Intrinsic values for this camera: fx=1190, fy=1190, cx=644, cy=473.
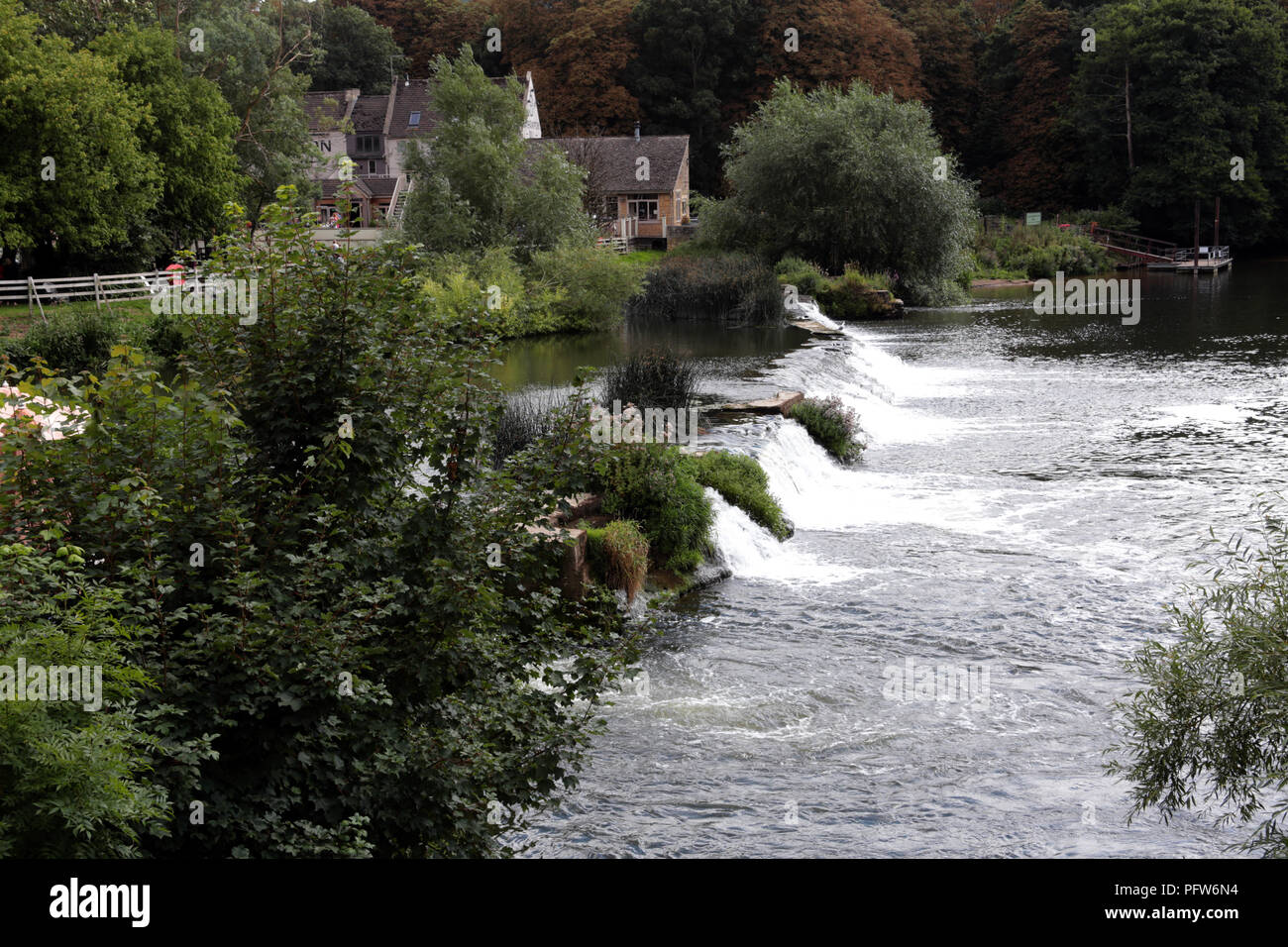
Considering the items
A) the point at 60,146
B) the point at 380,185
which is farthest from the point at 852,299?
the point at 380,185

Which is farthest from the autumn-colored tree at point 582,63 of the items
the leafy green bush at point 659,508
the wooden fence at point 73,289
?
the leafy green bush at point 659,508

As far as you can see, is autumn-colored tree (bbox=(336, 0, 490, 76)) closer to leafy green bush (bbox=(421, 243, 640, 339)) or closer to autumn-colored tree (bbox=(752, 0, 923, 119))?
autumn-colored tree (bbox=(752, 0, 923, 119))

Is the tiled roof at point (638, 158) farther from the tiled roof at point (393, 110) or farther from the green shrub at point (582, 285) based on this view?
the green shrub at point (582, 285)

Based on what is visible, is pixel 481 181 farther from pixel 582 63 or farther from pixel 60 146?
pixel 582 63

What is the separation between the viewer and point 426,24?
80.4m

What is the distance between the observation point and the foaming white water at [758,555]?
1406 centimetres

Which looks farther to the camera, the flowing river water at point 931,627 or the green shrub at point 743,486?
the green shrub at point 743,486

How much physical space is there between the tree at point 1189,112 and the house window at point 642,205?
24.9 metres

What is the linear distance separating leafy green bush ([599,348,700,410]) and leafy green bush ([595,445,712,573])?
6.39 meters

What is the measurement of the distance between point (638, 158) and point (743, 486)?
4702 centimetres

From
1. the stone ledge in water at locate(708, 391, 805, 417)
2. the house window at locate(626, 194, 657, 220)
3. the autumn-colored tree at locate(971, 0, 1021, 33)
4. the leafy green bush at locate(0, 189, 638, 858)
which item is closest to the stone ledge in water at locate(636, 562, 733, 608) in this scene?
the leafy green bush at locate(0, 189, 638, 858)
